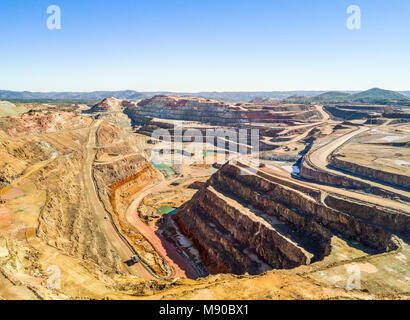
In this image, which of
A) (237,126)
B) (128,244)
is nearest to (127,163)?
(128,244)

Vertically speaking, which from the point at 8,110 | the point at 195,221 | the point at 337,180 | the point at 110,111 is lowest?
the point at 195,221

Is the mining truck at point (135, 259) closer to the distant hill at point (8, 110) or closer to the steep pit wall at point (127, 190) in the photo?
the steep pit wall at point (127, 190)

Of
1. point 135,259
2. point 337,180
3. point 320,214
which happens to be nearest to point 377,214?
point 320,214

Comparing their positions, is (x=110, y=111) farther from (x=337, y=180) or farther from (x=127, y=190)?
(x=337, y=180)

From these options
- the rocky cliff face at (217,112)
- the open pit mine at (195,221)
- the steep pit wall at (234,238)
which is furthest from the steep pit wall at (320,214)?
the rocky cliff face at (217,112)

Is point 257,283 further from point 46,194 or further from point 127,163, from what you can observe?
point 127,163

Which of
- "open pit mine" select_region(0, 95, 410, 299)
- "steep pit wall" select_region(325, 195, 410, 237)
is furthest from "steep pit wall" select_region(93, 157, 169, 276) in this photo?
"steep pit wall" select_region(325, 195, 410, 237)

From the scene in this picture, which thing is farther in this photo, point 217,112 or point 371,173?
point 217,112
